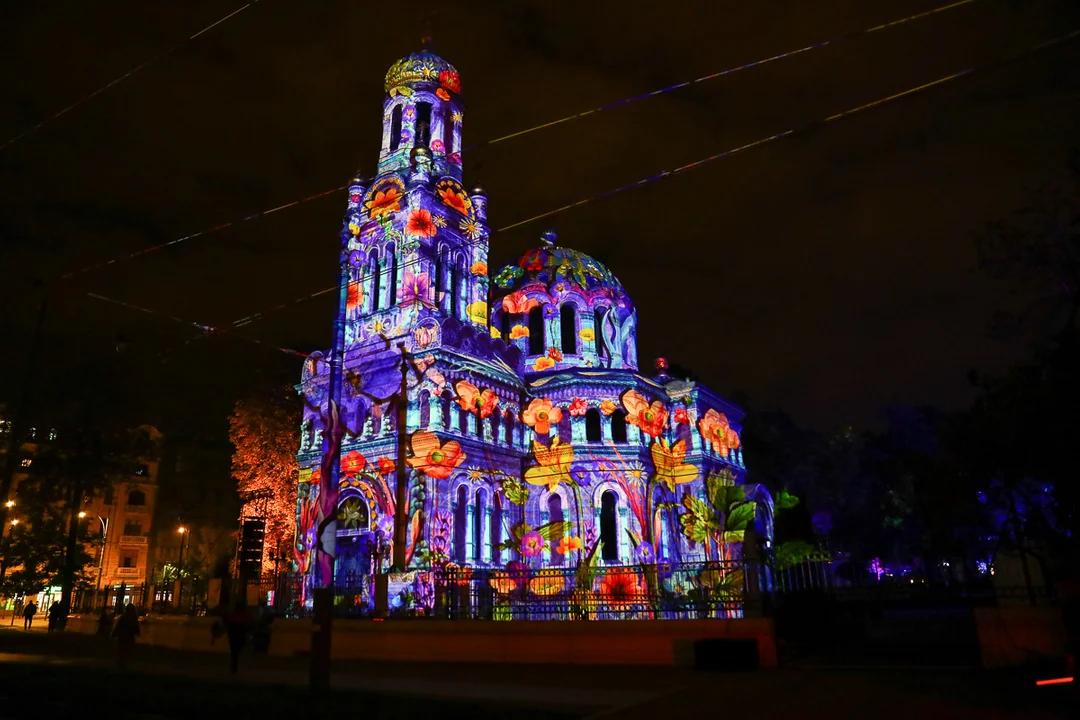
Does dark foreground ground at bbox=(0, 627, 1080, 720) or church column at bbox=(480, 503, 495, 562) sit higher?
church column at bbox=(480, 503, 495, 562)

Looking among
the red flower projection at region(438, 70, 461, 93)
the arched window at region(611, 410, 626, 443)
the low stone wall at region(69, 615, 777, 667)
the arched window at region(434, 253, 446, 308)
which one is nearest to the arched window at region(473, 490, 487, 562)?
the arched window at region(611, 410, 626, 443)

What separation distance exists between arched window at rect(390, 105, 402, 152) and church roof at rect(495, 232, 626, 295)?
306 inches

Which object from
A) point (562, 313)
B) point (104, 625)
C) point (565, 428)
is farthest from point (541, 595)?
point (562, 313)

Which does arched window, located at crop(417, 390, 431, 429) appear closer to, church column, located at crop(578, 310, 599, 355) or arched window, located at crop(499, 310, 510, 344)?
arched window, located at crop(499, 310, 510, 344)

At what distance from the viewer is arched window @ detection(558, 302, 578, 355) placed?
3472cm

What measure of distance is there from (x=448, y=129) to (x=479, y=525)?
58.4 feet

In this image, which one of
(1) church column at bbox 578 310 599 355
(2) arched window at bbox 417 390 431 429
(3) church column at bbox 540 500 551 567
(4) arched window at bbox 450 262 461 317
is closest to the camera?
(2) arched window at bbox 417 390 431 429

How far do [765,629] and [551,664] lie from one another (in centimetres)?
395

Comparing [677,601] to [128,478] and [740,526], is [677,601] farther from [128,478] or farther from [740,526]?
[128,478]

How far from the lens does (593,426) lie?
102ft

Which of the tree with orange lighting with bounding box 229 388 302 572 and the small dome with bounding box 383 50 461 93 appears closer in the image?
the small dome with bounding box 383 50 461 93

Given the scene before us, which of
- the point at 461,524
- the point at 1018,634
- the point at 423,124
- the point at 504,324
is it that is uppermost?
the point at 423,124

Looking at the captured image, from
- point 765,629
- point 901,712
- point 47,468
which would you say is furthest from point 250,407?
point 901,712

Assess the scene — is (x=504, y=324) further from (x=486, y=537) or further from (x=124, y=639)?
(x=124, y=639)
